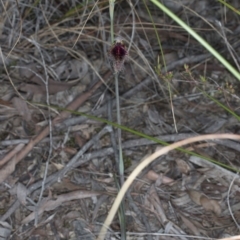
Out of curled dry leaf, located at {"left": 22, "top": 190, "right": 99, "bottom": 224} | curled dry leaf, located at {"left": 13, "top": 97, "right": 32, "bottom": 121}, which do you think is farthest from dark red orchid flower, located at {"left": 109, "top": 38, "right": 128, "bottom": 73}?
curled dry leaf, located at {"left": 13, "top": 97, "right": 32, "bottom": 121}

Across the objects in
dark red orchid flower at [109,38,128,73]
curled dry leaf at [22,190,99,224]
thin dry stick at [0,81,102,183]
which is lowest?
curled dry leaf at [22,190,99,224]

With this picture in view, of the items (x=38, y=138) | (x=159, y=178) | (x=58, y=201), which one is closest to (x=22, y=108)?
(x=38, y=138)

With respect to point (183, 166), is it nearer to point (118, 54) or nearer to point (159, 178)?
point (159, 178)

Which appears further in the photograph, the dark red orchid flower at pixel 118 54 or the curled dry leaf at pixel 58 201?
the curled dry leaf at pixel 58 201

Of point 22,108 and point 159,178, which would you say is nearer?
point 159,178

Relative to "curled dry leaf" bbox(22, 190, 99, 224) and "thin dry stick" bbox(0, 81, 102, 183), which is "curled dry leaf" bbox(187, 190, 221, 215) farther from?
"thin dry stick" bbox(0, 81, 102, 183)

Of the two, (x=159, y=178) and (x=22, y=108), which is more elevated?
(x=22, y=108)

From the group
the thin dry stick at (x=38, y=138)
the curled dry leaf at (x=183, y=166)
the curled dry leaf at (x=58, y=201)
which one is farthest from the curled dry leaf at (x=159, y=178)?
the thin dry stick at (x=38, y=138)

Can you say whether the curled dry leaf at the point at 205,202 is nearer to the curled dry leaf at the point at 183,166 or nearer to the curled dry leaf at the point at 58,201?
the curled dry leaf at the point at 183,166
